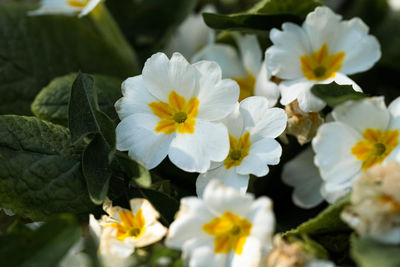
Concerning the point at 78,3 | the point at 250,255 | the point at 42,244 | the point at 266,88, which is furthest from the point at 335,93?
the point at 78,3

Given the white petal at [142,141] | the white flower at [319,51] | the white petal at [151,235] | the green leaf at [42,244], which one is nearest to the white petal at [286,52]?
the white flower at [319,51]

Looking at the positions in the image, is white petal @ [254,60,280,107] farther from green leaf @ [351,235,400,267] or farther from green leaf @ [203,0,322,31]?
green leaf @ [351,235,400,267]

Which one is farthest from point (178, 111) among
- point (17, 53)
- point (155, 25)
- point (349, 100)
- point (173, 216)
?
point (155, 25)

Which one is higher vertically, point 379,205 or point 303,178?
point 379,205

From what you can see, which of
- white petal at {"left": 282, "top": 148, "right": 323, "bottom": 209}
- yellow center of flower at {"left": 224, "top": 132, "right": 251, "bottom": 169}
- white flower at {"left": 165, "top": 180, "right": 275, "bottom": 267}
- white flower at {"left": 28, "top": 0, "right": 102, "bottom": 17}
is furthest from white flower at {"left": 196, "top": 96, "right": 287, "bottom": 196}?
white flower at {"left": 28, "top": 0, "right": 102, "bottom": 17}

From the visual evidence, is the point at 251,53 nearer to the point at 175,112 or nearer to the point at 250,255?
the point at 175,112

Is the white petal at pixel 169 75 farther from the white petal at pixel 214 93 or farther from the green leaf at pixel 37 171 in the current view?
the green leaf at pixel 37 171
